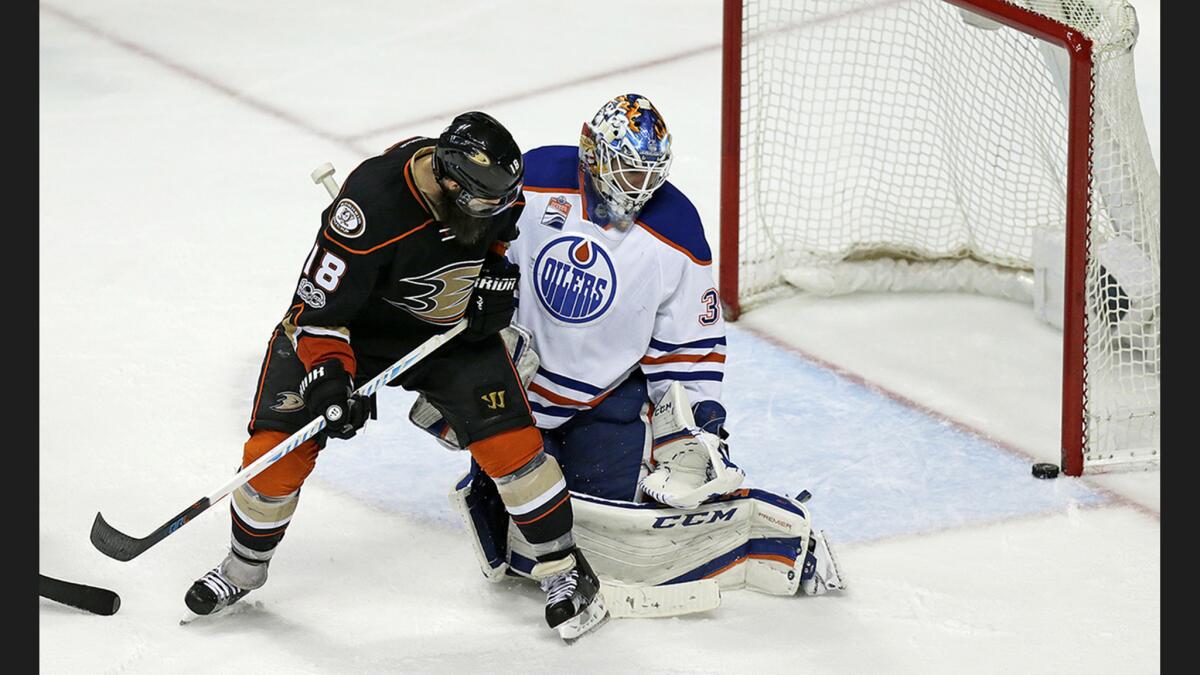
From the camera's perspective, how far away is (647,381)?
376 cm

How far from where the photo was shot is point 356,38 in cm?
705

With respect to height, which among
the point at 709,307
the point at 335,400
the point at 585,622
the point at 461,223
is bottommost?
the point at 585,622

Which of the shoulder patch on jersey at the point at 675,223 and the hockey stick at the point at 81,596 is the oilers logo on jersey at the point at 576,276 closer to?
the shoulder patch on jersey at the point at 675,223

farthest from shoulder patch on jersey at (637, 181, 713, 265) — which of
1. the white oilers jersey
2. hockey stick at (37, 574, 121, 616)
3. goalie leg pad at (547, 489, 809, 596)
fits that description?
hockey stick at (37, 574, 121, 616)

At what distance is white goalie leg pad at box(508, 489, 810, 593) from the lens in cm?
365

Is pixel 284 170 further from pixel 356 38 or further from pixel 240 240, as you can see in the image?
→ pixel 356 38

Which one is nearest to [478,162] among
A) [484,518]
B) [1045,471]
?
[484,518]

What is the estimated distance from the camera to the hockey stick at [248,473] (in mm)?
3402

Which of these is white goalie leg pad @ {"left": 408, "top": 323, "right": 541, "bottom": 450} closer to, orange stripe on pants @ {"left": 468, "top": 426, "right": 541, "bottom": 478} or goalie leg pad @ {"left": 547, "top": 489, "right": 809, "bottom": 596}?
orange stripe on pants @ {"left": 468, "top": 426, "right": 541, "bottom": 478}

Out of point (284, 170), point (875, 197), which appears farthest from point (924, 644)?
point (284, 170)

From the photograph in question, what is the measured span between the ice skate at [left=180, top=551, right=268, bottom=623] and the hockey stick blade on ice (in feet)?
0.40

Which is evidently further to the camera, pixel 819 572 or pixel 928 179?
pixel 928 179

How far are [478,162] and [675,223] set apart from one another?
52 cm

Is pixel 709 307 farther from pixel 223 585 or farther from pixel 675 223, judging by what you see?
pixel 223 585
